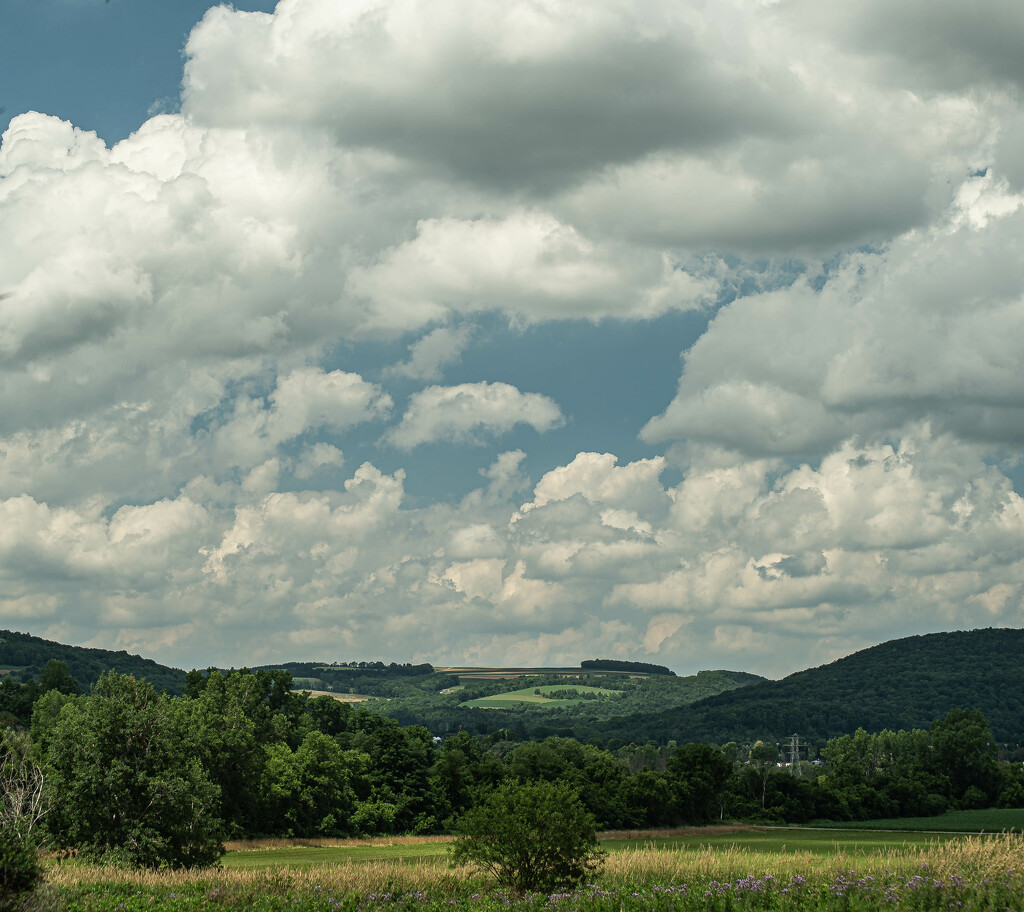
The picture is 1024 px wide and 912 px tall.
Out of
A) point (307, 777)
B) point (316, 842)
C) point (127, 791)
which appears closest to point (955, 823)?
point (316, 842)

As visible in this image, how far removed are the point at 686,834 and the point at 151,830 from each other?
9314 centimetres

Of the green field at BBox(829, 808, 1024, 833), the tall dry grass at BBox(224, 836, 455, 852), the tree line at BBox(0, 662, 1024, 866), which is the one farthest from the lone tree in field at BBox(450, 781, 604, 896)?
the green field at BBox(829, 808, 1024, 833)

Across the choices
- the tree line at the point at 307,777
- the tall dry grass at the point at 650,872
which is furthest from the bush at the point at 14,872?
the tree line at the point at 307,777

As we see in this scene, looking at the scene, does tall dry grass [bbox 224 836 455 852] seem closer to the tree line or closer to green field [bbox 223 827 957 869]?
green field [bbox 223 827 957 869]

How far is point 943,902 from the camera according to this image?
2544 cm

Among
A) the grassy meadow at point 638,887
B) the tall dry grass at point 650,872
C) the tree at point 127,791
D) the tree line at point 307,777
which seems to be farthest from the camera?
the tree line at point 307,777

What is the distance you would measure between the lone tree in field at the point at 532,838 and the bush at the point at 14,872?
15.1 meters

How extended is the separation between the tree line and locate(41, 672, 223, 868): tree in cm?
7

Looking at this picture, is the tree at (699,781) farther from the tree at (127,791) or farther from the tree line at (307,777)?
the tree at (127,791)

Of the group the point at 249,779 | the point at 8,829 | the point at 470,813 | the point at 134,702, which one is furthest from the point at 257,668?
the point at 8,829

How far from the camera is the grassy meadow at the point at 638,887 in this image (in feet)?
86.2

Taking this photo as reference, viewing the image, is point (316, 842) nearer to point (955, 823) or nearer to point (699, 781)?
point (699, 781)

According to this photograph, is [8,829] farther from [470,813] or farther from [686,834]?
[686,834]

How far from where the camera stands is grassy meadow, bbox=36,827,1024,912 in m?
26.3
